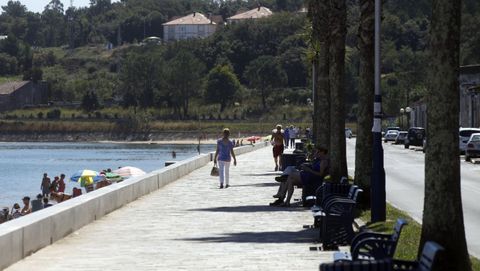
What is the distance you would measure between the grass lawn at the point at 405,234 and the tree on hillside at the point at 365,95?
86 cm

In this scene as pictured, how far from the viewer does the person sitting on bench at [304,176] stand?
2438cm

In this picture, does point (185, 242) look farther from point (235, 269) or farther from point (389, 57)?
point (389, 57)

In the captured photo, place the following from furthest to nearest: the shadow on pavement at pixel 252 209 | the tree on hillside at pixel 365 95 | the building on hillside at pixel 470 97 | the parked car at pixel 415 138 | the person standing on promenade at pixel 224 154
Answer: the building on hillside at pixel 470 97 < the parked car at pixel 415 138 < the person standing on promenade at pixel 224 154 < the shadow on pavement at pixel 252 209 < the tree on hillside at pixel 365 95

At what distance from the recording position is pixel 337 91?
27672mm

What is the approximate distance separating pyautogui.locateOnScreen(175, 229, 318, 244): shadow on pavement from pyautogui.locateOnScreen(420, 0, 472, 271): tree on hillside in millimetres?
4979

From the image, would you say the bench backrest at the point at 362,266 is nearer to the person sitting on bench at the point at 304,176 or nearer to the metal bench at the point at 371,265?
the metal bench at the point at 371,265

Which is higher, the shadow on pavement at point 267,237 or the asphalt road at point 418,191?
the shadow on pavement at point 267,237

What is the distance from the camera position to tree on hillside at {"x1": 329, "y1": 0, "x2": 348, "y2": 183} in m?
26.6

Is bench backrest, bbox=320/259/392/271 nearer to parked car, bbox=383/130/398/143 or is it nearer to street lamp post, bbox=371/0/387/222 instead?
street lamp post, bbox=371/0/387/222

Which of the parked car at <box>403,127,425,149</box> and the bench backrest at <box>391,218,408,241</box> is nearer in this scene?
the bench backrest at <box>391,218,408,241</box>

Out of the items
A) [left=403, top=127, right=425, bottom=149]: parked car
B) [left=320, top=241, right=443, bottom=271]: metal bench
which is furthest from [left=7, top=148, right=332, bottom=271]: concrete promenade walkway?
[left=403, top=127, right=425, bottom=149]: parked car

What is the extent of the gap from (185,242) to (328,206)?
2304 millimetres

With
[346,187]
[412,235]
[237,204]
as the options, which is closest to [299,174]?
[237,204]

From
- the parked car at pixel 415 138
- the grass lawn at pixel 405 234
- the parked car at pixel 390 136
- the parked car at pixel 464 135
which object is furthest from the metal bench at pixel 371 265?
the parked car at pixel 390 136
